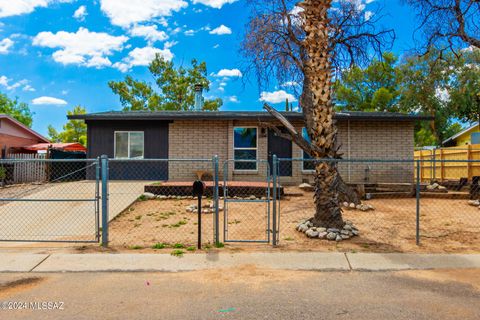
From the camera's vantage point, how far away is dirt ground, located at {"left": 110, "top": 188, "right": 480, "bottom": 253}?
20.2ft

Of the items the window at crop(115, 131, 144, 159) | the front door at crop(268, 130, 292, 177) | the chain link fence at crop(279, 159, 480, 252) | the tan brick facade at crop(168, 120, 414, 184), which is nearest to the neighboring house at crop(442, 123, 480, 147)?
the tan brick facade at crop(168, 120, 414, 184)

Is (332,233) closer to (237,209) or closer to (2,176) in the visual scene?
(237,209)

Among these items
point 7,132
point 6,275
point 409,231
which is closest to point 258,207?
point 409,231

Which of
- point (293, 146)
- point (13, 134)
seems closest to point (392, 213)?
point (293, 146)

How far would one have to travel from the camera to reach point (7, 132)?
2186cm

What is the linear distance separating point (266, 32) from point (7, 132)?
19.6 meters

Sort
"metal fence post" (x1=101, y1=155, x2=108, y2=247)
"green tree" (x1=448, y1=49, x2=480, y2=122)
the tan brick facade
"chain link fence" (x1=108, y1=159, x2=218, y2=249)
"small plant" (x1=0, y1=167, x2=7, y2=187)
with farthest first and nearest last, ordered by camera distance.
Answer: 1. "green tree" (x1=448, y1=49, x2=480, y2=122)
2. the tan brick facade
3. "small plant" (x1=0, y1=167, x2=7, y2=187)
4. "chain link fence" (x1=108, y1=159, x2=218, y2=249)
5. "metal fence post" (x1=101, y1=155, x2=108, y2=247)

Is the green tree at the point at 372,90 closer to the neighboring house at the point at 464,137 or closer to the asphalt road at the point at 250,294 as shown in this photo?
the neighboring house at the point at 464,137

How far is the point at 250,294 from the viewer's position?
3994 millimetres

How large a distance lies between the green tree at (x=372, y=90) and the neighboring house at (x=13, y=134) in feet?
94.8

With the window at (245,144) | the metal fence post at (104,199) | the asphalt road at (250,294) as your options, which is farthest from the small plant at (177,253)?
the window at (245,144)

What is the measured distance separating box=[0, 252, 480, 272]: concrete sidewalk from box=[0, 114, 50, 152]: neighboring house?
64.5 feet

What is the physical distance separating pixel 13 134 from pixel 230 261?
23.7 m

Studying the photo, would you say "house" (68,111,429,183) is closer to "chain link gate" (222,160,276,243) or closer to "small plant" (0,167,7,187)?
"chain link gate" (222,160,276,243)
